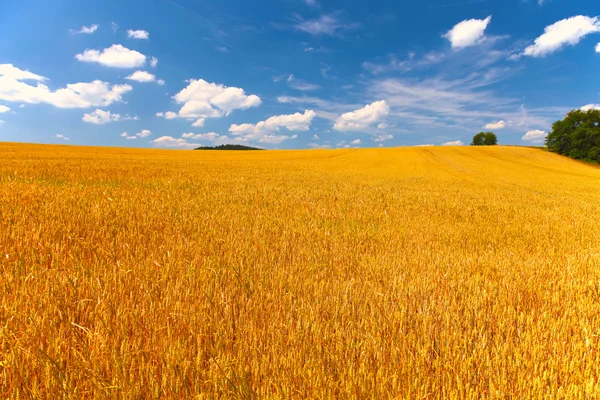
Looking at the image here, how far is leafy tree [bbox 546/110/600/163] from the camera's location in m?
55.1

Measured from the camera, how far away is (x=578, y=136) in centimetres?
5794

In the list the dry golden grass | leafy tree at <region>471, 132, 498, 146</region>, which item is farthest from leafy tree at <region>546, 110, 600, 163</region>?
the dry golden grass

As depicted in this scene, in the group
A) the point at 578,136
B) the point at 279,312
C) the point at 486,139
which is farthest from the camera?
the point at 486,139

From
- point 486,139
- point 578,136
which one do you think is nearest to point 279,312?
point 578,136

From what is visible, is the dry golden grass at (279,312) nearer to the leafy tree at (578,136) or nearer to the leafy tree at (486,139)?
the leafy tree at (578,136)

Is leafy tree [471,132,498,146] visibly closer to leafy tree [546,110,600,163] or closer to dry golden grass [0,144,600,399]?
leafy tree [546,110,600,163]

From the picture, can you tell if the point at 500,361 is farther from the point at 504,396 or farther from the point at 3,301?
the point at 3,301

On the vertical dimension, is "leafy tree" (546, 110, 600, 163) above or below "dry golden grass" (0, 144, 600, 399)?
above

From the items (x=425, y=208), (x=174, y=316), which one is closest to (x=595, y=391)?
(x=174, y=316)

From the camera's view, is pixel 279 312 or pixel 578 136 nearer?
pixel 279 312

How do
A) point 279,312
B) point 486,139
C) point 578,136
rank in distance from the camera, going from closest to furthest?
1. point 279,312
2. point 578,136
3. point 486,139

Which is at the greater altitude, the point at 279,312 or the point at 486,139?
the point at 486,139

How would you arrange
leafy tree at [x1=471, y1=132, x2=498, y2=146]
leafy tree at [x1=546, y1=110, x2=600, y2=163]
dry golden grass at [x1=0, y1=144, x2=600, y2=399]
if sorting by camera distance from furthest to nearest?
leafy tree at [x1=471, y1=132, x2=498, y2=146] → leafy tree at [x1=546, y1=110, x2=600, y2=163] → dry golden grass at [x1=0, y1=144, x2=600, y2=399]

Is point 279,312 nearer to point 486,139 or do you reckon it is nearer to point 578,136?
point 578,136
